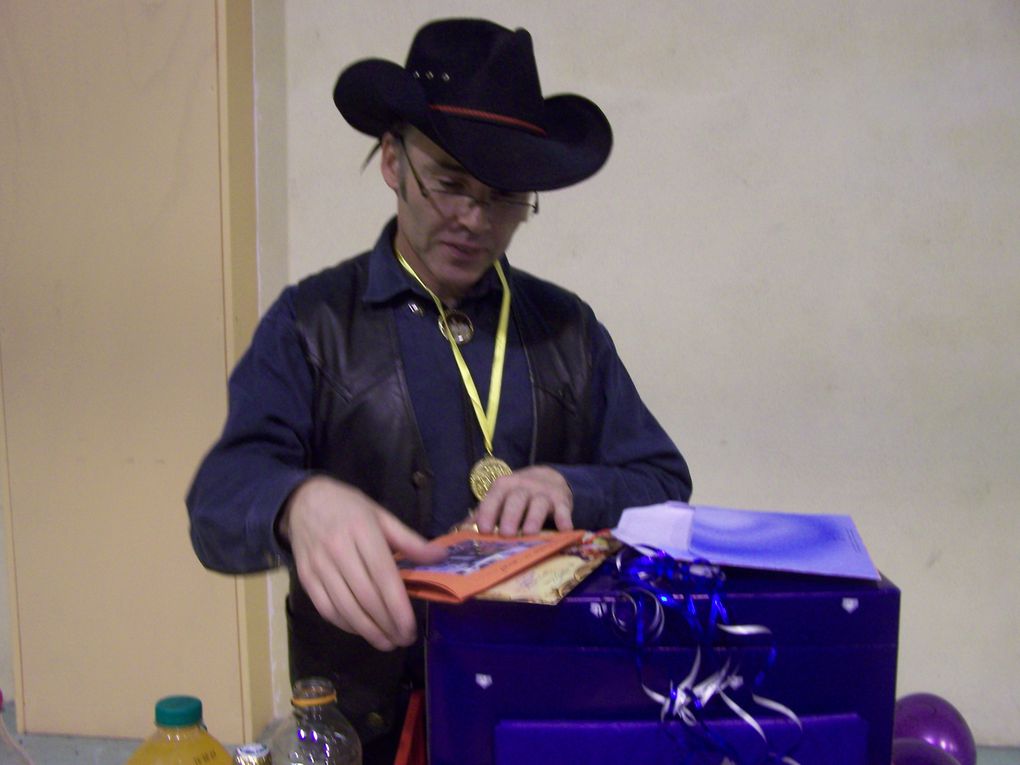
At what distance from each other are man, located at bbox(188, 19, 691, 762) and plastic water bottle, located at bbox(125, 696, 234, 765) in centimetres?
11

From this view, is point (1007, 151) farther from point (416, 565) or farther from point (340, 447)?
point (416, 565)

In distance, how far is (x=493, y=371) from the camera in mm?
907

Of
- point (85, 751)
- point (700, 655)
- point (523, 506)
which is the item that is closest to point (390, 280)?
point (523, 506)

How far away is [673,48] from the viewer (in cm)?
182

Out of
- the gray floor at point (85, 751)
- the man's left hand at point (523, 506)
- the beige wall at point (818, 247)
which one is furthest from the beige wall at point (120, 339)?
the man's left hand at point (523, 506)

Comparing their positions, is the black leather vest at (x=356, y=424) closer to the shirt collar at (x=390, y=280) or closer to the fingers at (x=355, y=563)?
the shirt collar at (x=390, y=280)

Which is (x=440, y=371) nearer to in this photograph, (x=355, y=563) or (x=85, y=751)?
(x=355, y=563)

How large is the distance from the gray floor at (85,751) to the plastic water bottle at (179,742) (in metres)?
1.40

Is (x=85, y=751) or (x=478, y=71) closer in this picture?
(x=478, y=71)

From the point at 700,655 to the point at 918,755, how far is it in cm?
72

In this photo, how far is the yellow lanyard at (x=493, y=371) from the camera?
2.89 feet

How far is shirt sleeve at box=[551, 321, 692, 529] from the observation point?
0.84 metres

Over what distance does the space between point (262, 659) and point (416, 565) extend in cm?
151

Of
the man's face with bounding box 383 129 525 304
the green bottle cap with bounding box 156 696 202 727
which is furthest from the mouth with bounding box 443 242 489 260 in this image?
the green bottle cap with bounding box 156 696 202 727
